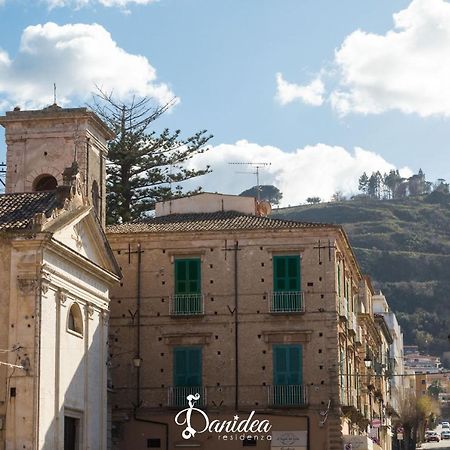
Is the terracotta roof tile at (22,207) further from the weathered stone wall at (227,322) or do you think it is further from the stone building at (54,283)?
the weathered stone wall at (227,322)

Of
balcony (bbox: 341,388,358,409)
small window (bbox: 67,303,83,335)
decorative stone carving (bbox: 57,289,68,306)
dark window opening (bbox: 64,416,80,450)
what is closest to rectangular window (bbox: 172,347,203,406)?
balcony (bbox: 341,388,358,409)

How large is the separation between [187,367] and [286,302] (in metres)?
4.18

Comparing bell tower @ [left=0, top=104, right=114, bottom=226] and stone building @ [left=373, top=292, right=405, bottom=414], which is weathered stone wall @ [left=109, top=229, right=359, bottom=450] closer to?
bell tower @ [left=0, top=104, right=114, bottom=226]

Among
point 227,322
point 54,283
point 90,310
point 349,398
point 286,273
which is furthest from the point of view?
point 349,398

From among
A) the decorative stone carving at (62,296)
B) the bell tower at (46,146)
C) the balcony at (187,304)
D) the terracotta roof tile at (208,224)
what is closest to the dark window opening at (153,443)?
the balcony at (187,304)

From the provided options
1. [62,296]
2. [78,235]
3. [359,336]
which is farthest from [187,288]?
[359,336]

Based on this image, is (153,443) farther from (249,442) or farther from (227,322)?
(227,322)

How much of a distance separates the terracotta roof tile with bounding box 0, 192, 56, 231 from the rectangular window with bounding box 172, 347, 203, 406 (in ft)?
27.8

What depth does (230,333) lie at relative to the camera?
40.0m

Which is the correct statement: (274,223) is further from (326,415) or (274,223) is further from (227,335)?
(326,415)

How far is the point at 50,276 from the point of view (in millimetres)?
31922

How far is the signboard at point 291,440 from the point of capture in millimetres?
38812

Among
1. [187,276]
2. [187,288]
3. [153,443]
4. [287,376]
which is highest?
[187,276]

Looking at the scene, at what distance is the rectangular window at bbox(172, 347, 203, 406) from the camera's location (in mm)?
39625
